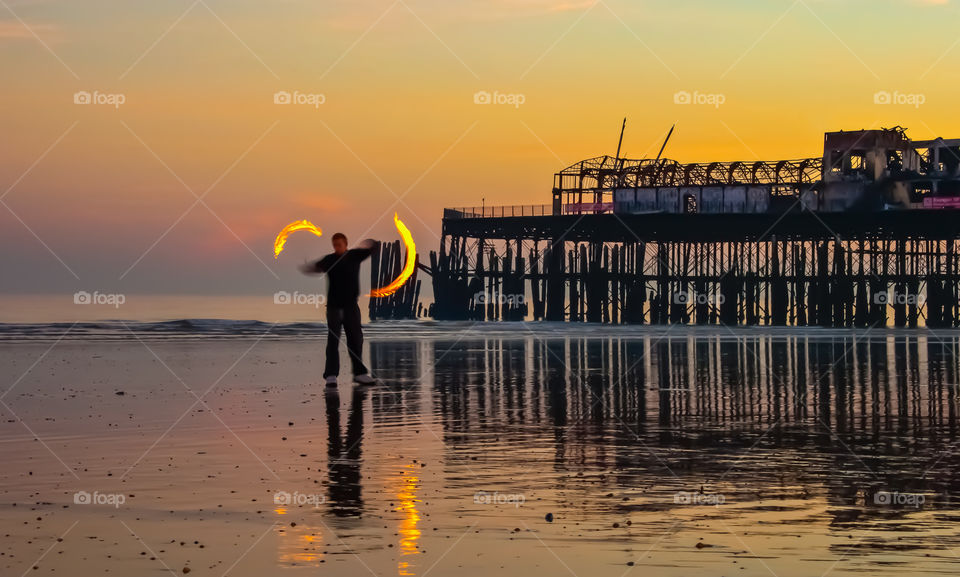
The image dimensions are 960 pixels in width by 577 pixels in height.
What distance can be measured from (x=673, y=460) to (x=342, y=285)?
852cm

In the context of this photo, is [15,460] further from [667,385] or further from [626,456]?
[667,385]

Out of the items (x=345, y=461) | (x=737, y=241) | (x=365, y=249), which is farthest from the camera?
(x=737, y=241)

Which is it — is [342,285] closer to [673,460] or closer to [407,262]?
[407,262]

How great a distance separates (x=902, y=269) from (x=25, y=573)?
258ft

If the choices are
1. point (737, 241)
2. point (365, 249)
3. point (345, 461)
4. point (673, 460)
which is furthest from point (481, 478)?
point (737, 241)

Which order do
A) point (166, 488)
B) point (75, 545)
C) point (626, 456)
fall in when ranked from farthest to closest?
point (626, 456) < point (166, 488) < point (75, 545)

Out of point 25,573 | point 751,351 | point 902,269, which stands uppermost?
point 902,269

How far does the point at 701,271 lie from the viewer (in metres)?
88.8

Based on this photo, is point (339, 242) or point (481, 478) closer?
point (481, 478)

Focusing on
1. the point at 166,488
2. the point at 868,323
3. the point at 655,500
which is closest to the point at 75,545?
the point at 166,488

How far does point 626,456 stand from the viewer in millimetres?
13188

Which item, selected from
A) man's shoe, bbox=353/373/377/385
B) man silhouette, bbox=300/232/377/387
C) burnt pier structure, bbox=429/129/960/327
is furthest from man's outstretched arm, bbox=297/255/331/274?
burnt pier structure, bbox=429/129/960/327

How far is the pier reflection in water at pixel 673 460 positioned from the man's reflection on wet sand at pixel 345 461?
0.03m

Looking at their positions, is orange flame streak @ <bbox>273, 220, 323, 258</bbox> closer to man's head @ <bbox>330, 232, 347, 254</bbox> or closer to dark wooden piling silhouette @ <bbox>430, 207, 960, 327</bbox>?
man's head @ <bbox>330, 232, 347, 254</bbox>
